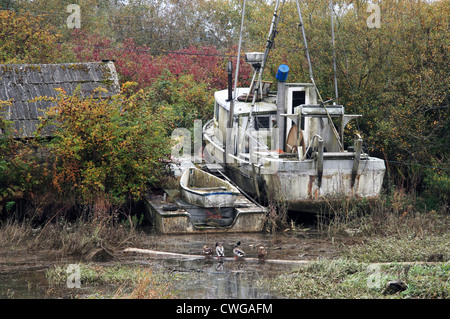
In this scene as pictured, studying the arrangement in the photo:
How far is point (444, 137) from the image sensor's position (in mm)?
15820

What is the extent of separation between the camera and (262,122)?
658 inches

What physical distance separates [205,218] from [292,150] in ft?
11.3

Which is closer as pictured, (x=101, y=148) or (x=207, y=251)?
(x=207, y=251)

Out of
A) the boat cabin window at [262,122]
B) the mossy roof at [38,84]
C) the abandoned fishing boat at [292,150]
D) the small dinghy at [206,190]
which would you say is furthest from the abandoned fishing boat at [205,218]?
the mossy roof at [38,84]

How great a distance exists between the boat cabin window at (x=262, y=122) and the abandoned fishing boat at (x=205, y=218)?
298 cm

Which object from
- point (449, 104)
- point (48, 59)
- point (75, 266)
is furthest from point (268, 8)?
point (75, 266)

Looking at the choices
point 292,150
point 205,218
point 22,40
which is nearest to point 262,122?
point 292,150

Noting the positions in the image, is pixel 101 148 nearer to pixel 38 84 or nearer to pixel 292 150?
pixel 38 84

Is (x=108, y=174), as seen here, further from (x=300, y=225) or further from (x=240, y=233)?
(x=300, y=225)

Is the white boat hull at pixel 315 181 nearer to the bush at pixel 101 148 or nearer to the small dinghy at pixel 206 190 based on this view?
the small dinghy at pixel 206 190

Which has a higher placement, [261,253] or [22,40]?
[22,40]

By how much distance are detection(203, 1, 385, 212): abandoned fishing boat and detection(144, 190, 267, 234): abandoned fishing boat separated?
2.99 feet

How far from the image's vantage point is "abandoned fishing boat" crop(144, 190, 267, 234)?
1371 centimetres

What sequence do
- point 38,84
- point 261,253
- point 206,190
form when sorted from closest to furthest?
point 261,253 < point 206,190 < point 38,84
